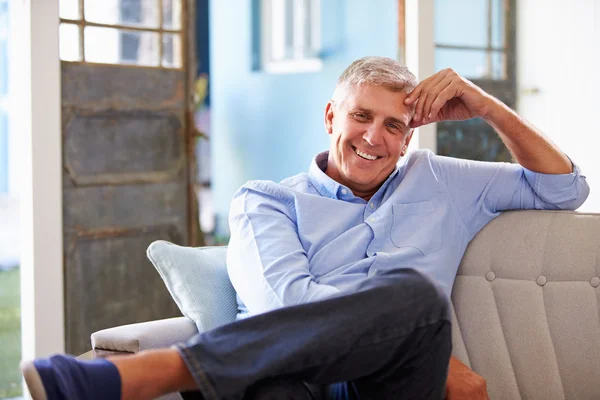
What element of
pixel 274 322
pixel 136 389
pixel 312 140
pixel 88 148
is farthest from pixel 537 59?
pixel 136 389

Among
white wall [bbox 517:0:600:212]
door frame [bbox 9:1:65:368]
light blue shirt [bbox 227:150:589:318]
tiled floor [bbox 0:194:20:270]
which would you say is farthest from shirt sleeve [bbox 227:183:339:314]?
tiled floor [bbox 0:194:20:270]

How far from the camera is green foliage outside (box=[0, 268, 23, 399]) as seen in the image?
3.20m

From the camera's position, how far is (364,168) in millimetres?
2051

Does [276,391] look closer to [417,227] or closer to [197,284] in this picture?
[197,284]

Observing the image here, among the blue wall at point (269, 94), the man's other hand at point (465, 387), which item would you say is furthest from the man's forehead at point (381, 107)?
the blue wall at point (269, 94)

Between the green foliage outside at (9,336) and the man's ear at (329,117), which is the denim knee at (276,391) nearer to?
the man's ear at (329,117)

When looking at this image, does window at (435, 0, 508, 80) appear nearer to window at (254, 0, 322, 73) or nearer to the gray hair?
window at (254, 0, 322, 73)

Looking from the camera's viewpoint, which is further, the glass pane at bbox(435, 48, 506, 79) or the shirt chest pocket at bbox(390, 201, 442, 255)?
the glass pane at bbox(435, 48, 506, 79)

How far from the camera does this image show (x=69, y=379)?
136cm

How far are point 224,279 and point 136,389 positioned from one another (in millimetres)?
627

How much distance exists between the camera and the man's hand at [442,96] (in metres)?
1.99

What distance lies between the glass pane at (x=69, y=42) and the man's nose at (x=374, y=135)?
4.89 ft

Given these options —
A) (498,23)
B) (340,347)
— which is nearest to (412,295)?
(340,347)

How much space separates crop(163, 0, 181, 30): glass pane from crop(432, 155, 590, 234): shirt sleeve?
1669 millimetres
